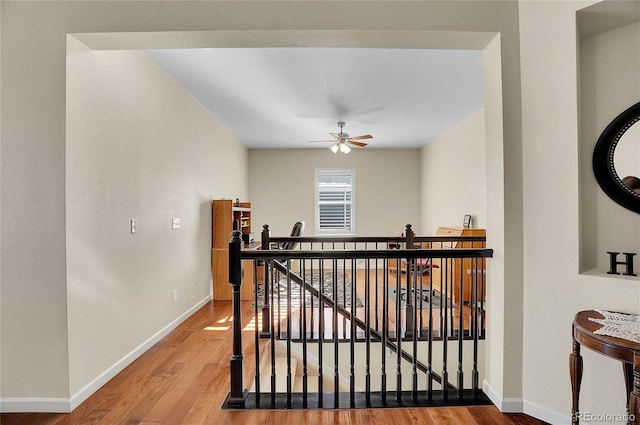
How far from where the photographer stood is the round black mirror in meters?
1.75

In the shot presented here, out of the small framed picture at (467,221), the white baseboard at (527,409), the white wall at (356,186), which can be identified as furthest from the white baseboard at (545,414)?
the white wall at (356,186)

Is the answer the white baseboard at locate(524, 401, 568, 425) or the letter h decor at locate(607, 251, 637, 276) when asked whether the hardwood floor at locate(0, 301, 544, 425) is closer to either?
the white baseboard at locate(524, 401, 568, 425)

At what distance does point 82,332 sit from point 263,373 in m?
1.49

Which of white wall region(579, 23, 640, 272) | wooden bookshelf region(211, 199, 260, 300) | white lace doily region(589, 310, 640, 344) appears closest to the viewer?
white lace doily region(589, 310, 640, 344)

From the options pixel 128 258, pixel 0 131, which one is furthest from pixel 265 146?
pixel 0 131

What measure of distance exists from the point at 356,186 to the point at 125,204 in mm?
5462

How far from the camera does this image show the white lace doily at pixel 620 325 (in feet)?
4.43

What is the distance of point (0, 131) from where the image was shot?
202 centimetres

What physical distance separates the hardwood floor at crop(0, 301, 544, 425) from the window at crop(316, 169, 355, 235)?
5.05 meters

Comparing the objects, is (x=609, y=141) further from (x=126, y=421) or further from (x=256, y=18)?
(x=126, y=421)

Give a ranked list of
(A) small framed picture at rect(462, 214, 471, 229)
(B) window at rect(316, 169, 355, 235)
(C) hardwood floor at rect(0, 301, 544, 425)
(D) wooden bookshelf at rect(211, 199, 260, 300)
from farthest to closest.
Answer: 1. (B) window at rect(316, 169, 355, 235)
2. (A) small framed picture at rect(462, 214, 471, 229)
3. (D) wooden bookshelf at rect(211, 199, 260, 300)
4. (C) hardwood floor at rect(0, 301, 544, 425)

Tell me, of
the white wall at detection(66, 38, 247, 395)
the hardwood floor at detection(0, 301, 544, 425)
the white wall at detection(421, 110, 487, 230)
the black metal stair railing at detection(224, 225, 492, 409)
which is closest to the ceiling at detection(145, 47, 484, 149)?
the white wall at detection(421, 110, 487, 230)

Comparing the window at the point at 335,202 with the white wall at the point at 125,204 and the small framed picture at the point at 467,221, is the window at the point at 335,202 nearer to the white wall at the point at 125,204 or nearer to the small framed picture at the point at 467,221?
the small framed picture at the point at 467,221

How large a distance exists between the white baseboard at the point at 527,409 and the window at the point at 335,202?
18.6ft
